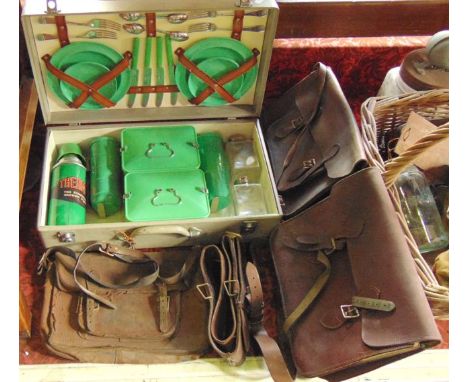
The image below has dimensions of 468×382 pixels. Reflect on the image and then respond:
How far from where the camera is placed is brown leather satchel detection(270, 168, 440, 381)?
1.21 m

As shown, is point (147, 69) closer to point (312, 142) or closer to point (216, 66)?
point (216, 66)

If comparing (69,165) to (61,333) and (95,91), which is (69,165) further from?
(61,333)

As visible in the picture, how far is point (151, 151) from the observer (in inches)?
66.1

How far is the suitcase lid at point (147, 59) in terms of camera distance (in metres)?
1.42

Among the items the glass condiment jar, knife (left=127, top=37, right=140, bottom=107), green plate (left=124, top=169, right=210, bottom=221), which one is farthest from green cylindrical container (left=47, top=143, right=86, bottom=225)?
the glass condiment jar

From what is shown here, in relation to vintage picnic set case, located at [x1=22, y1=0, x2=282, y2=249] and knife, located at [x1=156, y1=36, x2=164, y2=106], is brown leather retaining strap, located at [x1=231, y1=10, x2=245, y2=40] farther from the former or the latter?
knife, located at [x1=156, y1=36, x2=164, y2=106]


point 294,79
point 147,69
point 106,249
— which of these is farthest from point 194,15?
point 106,249

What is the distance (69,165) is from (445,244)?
112 cm

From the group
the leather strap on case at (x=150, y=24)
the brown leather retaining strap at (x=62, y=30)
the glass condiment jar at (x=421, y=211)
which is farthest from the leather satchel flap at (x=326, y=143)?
the brown leather retaining strap at (x=62, y=30)

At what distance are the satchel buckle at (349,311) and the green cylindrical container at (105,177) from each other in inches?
28.4

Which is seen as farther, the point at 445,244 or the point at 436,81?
the point at 436,81

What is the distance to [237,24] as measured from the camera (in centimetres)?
152

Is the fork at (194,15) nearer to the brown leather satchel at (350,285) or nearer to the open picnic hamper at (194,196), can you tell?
the open picnic hamper at (194,196)
